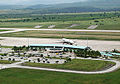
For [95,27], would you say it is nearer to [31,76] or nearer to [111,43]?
[111,43]

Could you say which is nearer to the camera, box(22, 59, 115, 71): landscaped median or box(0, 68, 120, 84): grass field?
box(0, 68, 120, 84): grass field

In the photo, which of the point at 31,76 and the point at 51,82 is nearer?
the point at 51,82

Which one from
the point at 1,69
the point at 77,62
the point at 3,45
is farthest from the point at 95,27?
the point at 1,69

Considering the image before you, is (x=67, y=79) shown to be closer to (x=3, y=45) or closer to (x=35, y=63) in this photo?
(x=35, y=63)

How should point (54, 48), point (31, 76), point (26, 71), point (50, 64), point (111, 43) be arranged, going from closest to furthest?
point (31, 76), point (26, 71), point (50, 64), point (54, 48), point (111, 43)

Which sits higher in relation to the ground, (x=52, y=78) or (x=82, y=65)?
(x=52, y=78)

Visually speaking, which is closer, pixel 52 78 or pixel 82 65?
pixel 52 78

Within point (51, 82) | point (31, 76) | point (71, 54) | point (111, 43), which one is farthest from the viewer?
point (111, 43)

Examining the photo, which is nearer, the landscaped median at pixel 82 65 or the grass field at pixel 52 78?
the grass field at pixel 52 78
